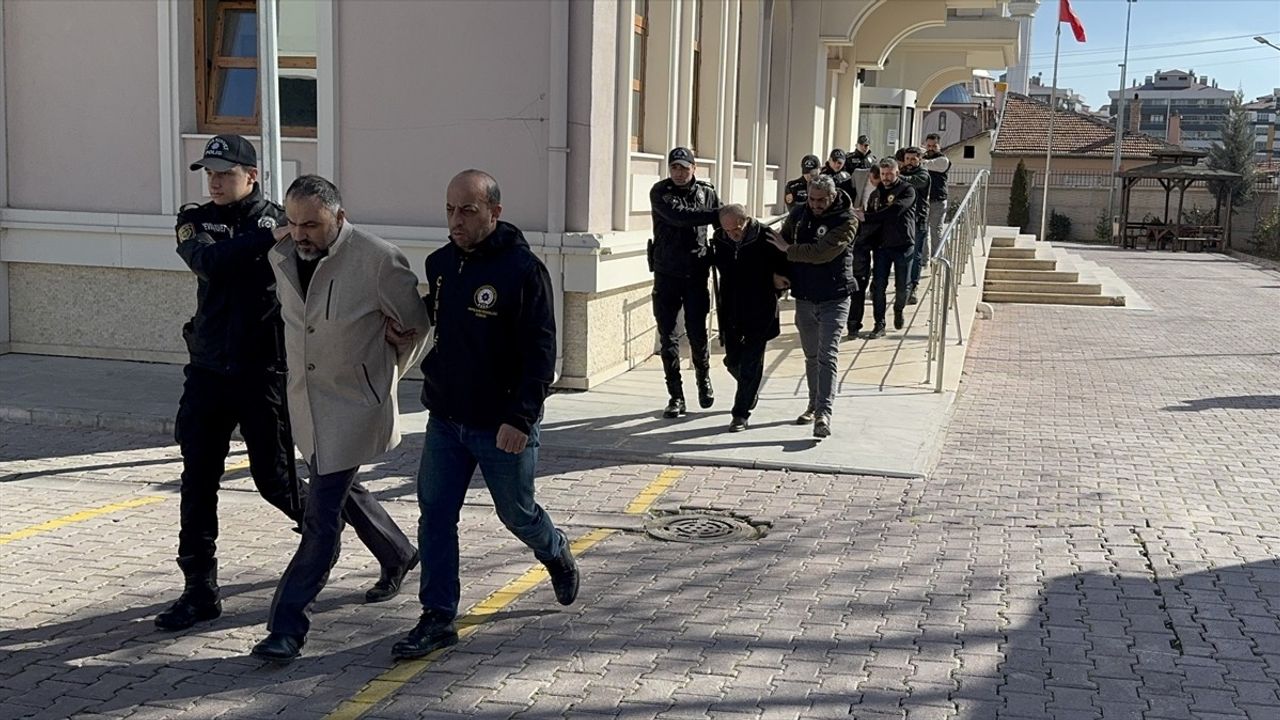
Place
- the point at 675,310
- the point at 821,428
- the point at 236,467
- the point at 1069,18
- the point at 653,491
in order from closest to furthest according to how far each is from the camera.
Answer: the point at 653,491 → the point at 236,467 → the point at 821,428 → the point at 675,310 → the point at 1069,18

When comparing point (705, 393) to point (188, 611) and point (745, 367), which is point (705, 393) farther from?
point (188, 611)

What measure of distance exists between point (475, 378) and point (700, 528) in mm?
2502

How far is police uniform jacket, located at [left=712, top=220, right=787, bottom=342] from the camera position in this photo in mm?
8859

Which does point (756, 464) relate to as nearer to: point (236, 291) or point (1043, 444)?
point (1043, 444)

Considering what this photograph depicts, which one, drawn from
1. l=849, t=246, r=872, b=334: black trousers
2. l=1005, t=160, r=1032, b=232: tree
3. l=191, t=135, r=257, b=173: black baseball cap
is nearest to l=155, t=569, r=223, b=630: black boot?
l=191, t=135, r=257, b=173: black baseball cap

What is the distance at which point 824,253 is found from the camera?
29.2 ft

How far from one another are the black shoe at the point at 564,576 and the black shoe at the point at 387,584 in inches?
26.9

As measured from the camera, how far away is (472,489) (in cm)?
773

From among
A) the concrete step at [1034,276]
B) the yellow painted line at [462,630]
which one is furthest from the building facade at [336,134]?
the concrete step at [1034,276]

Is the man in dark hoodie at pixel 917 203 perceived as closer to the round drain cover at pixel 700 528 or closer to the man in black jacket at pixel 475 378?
the round drain cover at pixel 700 528

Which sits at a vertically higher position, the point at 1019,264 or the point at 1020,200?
the point at 1020,200

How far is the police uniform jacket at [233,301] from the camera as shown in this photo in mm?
5078

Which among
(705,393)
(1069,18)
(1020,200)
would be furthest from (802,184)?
(1020,200)

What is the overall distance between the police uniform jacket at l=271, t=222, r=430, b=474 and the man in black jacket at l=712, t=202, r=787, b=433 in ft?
13.9
